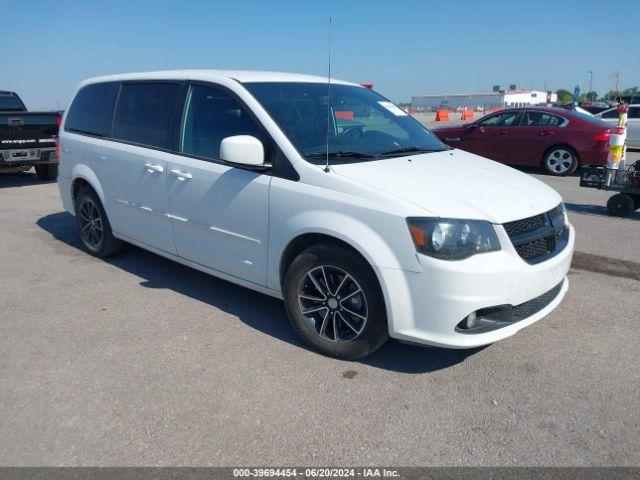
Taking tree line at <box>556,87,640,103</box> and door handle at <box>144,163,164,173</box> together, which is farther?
tree line at <box>556,87,640,103</box>

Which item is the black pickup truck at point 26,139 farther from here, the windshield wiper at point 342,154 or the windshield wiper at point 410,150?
the windshield wiper at point 410,150

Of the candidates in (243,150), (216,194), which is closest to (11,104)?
(216,194)

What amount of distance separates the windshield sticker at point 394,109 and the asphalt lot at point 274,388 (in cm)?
200

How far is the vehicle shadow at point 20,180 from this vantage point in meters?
11.2

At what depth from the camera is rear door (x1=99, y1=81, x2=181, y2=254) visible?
4.63 metres

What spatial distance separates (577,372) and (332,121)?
8.05 ft

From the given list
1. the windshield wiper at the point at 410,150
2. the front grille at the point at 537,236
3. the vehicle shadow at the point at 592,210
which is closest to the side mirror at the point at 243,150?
the windshield wiper at the point at 410,150

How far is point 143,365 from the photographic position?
11.7ft

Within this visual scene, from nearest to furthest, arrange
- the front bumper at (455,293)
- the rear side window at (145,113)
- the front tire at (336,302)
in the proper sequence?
the front bumper at (455,293) → the front tire at (336,302) → the rear side window at (145,113)

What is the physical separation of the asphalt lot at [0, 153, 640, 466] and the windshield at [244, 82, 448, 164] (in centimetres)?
139

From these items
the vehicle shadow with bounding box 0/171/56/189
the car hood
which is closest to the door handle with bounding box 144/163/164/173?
the car hood

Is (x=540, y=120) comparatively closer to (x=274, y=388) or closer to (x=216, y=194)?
(x=216, y=194)

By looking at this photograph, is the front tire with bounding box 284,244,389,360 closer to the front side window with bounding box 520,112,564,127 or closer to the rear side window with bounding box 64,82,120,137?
the rear side window with bounding box 64,82,120,137

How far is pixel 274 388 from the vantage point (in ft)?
10.8
